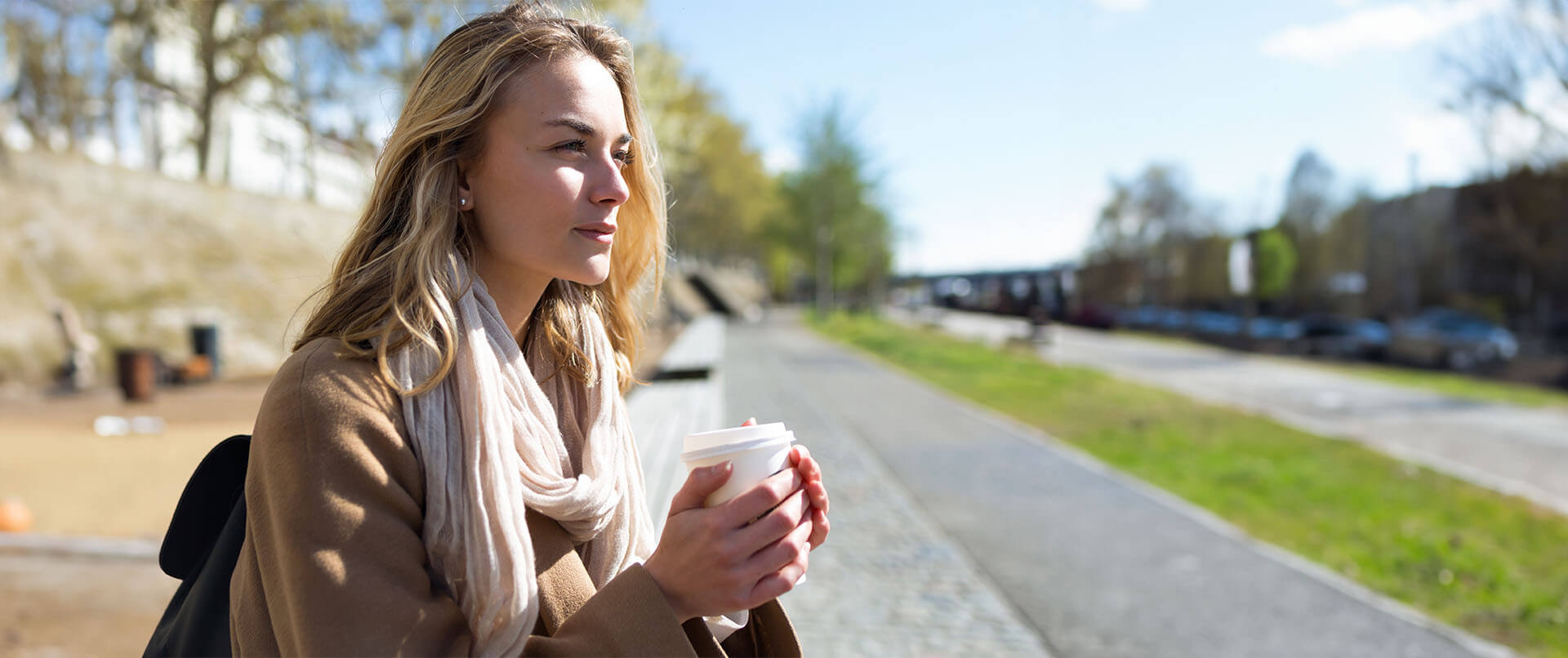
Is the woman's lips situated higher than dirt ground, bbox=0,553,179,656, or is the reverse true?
the woman's lips

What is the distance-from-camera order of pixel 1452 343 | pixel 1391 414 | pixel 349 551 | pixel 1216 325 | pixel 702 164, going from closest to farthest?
pixel 349 551
pixel 1391 414
pixel 1452 343
pixel 702 164
pixel 1216 325

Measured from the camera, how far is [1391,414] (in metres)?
15.8

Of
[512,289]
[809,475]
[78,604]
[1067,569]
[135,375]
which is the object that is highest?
[512,289]

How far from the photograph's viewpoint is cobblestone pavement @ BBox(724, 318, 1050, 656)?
488 cm

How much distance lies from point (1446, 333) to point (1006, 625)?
27721mm

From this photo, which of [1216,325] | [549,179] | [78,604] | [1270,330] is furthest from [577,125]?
[1216,325]

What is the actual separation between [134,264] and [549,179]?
18.7m

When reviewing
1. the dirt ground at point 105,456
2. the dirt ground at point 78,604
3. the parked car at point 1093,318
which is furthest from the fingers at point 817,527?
the parked car at point 1093,318

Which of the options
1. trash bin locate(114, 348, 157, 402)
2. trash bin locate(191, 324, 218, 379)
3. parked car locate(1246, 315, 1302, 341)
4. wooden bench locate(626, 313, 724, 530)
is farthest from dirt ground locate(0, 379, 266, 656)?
parked car locate(1246, 315, 1302, 341)

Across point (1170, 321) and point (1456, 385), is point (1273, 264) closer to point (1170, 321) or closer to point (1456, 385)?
point (1170, 321)

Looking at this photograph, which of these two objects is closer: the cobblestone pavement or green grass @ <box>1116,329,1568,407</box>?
the cobblestone pavement

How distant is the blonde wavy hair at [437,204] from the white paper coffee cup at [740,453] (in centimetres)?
35

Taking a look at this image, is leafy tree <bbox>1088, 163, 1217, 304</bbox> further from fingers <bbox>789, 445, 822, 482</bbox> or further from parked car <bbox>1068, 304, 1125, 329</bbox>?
fingers <bbox>789, 445, 822, 482</bbox>

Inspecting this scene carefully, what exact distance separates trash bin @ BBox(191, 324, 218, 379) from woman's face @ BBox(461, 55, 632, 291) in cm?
1740
